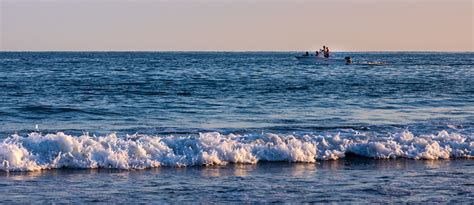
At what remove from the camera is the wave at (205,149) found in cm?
1423

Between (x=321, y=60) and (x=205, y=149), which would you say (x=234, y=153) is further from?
(x=321, y=60)

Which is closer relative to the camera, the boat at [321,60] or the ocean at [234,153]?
the ocean at [234,153]

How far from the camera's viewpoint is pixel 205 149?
50.0ft

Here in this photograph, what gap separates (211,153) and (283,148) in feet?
4.91

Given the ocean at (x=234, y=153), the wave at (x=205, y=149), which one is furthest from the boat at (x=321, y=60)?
the wave at (x=205, y=149)

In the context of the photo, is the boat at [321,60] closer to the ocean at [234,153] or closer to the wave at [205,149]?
the ocean at [234,153]

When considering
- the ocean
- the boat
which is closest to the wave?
the ocean

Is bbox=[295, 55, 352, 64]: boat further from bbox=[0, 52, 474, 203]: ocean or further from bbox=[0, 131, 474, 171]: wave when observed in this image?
bbox=[0, 131, 474, 171]: wave

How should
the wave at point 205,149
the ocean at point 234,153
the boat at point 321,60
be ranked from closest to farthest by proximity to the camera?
1. the ocean at point 234,153
2. the wave at point 205,149
3. the boat at point 321,60

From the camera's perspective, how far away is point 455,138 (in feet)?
55.9

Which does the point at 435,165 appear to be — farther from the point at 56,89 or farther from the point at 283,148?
the point at 56,89

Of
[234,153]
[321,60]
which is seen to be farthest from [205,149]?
[321,60]

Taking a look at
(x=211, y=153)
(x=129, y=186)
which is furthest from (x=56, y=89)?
(x=129, y=186)

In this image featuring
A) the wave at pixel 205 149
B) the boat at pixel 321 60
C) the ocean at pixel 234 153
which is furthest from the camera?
the boat at pixel 321 60
